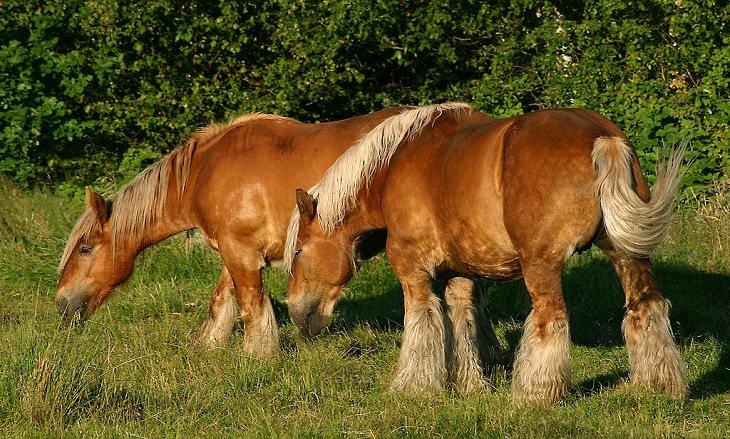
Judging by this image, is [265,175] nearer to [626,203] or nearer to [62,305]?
[62,305]

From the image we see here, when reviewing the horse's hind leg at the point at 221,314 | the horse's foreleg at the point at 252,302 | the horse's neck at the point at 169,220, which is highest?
the horse's neck at the point at 169,220

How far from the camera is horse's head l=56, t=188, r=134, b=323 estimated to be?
7613 millimetres

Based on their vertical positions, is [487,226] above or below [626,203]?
below

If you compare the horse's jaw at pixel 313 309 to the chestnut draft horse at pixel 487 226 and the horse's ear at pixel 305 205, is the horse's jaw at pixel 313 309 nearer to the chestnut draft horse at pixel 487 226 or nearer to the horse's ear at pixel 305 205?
the chestnut draft horse at pixel 487 226

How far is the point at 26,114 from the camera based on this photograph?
11680 mm

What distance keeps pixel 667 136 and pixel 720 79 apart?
956 mm

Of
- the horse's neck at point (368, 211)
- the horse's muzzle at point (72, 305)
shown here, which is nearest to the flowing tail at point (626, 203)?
the horse's neck at point (368, 211)

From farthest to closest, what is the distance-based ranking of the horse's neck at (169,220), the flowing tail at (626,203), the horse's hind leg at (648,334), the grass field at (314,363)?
the horse's neck at (169,220)
the horse's hind leg at (648,334)
the grass field at (314,363)
the flowing tail at (626,203)

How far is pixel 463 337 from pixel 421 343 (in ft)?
1.41

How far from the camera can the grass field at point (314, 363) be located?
199 inches

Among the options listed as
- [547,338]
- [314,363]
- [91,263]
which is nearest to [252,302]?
[314,363]

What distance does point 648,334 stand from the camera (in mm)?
5312

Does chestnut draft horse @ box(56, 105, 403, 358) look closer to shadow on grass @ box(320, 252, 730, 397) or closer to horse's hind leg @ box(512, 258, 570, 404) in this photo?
shadow on grass @ box(320, 252, 730, 397)

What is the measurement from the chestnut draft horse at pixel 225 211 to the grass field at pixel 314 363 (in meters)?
0.26
